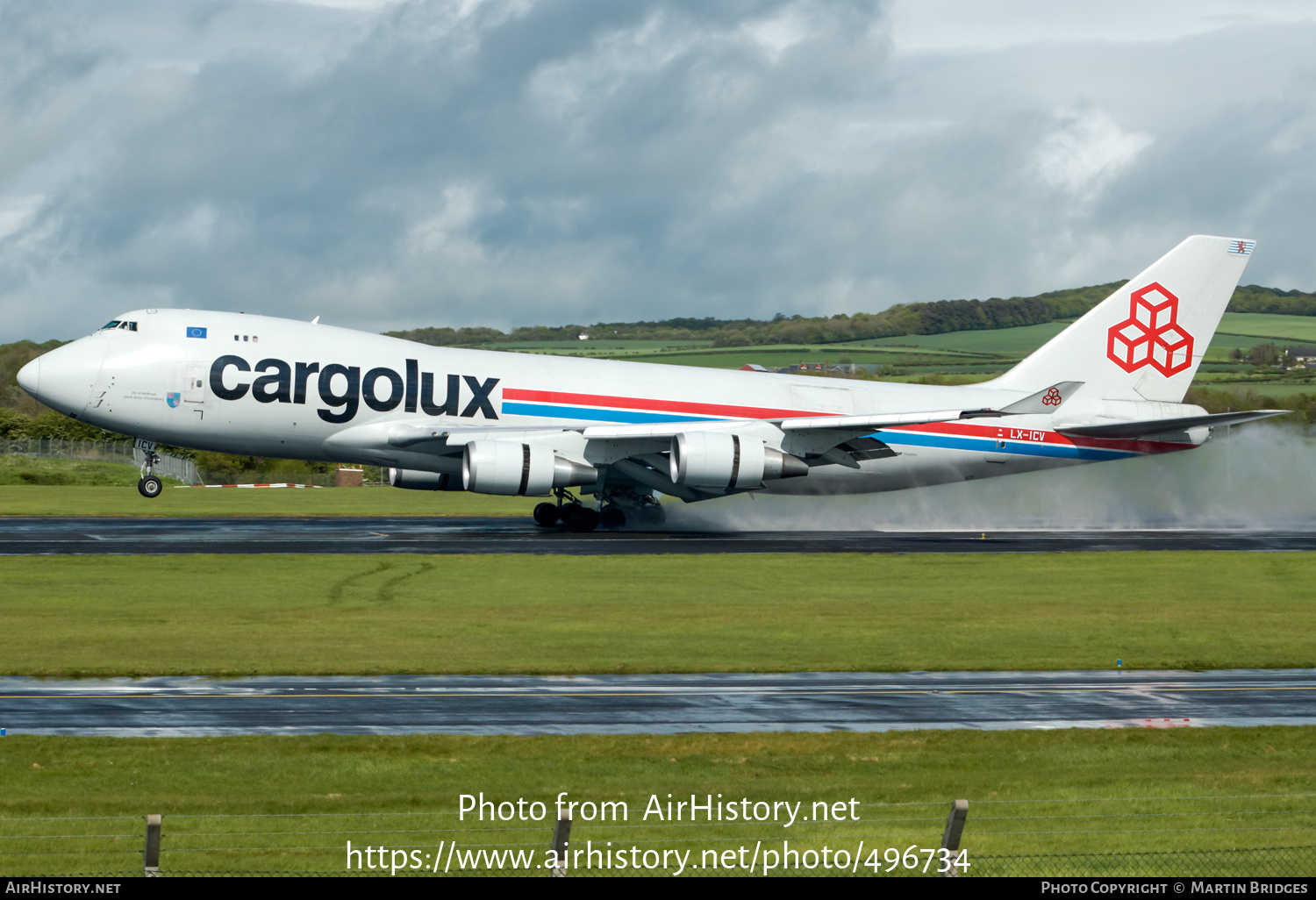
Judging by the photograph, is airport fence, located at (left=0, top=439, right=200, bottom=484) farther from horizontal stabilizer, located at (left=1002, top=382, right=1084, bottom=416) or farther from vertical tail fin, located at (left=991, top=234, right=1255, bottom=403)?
vertical tail fin, located at (left=991, top=234, right=1255, bottom=403)

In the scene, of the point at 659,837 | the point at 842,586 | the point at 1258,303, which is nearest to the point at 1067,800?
the point at 659,837

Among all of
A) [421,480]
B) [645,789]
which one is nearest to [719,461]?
[421,480]

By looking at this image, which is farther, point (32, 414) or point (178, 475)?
point (32, 414)

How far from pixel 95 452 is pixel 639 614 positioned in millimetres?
76841

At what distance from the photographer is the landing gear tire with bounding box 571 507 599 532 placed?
43312 mm

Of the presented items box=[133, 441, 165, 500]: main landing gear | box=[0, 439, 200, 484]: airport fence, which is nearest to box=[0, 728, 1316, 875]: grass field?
box=[133, 441, 165, 500]: main landing gear

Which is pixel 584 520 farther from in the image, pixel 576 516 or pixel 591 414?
pixel 591 414

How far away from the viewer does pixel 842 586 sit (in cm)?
3138

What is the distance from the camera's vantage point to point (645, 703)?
18797 mm

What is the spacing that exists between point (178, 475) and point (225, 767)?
251 feet

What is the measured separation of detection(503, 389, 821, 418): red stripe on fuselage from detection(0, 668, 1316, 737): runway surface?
72.9ft

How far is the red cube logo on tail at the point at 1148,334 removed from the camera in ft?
154

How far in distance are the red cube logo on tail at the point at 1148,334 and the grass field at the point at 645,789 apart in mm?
31571
